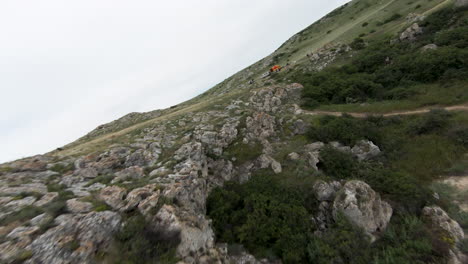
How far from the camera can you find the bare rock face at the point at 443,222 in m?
10.6

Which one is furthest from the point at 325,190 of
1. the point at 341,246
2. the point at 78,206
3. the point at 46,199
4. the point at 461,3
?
the point at 461,3

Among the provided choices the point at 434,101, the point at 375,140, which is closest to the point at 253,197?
the point at 375,140

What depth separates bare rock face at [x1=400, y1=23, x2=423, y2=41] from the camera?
1331 inches

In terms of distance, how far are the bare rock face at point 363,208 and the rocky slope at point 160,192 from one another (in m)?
0.06

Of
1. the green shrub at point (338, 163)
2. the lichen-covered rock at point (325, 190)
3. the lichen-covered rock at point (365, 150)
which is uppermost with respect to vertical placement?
the lichen-covered rock at point (325, 190)

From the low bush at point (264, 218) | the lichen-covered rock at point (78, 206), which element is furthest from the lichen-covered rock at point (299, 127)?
the lichen-covered rock at point (78, 206)

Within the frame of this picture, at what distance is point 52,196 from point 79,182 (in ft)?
8.44

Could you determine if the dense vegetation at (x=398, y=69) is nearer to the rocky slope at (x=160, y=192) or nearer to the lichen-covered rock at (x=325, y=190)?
the rocky slope at (x=160, y=192)

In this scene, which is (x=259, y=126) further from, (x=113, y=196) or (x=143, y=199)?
(x=113, y=196)

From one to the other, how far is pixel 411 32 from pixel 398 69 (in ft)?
38.3

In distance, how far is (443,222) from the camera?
11.2 meters

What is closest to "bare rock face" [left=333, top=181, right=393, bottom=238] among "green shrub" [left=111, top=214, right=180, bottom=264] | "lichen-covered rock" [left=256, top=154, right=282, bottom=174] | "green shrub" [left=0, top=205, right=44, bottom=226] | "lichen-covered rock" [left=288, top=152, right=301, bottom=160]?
"lichen-covered rock" [left=256, top=154, right=282, bottom=174]

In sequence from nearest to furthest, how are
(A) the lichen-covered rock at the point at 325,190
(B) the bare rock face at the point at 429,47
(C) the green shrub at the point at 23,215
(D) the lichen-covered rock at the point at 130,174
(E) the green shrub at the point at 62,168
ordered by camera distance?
(C) the green shrub at the point at 23,215
(D) the lichen-covered rock at the point at 130,174
(A) the lichen-covered rock at the point at 325,190
(E) the green shrub at the point at 62,168
(B) the bare rock face at the point at 429,47

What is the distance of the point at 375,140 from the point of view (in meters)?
21.5
